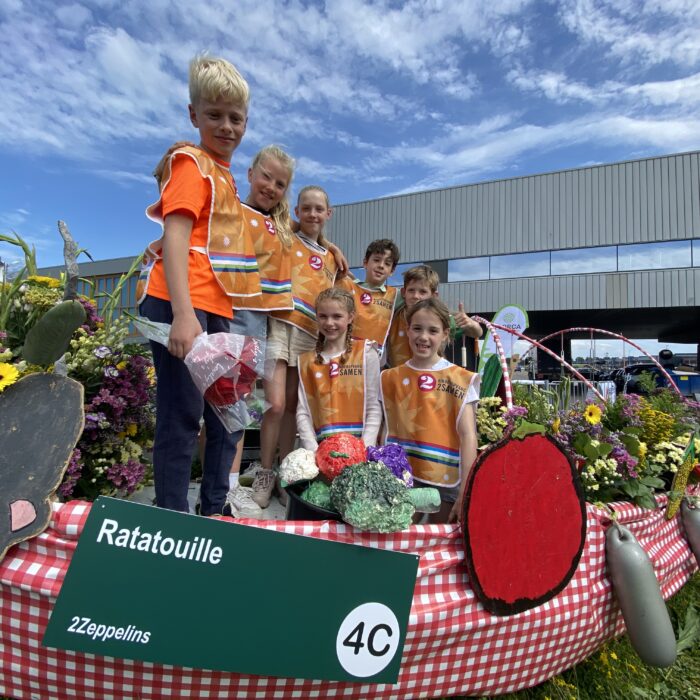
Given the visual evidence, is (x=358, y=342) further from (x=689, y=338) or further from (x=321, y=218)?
(x=689, y=338)

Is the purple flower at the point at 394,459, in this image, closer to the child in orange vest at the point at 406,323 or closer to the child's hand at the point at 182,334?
the child's hand at the point at 182,334

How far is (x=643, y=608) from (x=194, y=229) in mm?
2180

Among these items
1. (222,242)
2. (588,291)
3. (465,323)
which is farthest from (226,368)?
(588,291)

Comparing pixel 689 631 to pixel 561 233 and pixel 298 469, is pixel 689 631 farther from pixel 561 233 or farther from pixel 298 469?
pixel 561 233

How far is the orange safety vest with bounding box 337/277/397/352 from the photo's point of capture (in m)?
3.07

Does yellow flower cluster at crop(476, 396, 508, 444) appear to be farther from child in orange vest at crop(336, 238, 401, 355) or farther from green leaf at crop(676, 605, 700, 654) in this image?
green leaf at crop(676, 605, 700, 654)

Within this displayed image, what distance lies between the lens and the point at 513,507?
1.62 meters

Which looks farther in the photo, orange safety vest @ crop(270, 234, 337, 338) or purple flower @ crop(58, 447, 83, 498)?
orange safety vest @ crop(270, 234, 337, 338)

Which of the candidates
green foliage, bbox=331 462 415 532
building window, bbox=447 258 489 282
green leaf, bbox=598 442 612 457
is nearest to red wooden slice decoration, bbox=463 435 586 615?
green foliage, bbox=331 462 415 532

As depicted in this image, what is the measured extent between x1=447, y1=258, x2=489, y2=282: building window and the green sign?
18868mm

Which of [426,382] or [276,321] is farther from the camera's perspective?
[276,321]

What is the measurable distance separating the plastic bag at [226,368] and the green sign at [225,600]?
17.0 inches

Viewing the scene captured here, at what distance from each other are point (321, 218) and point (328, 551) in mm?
2076

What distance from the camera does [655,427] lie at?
2762 millimetres
